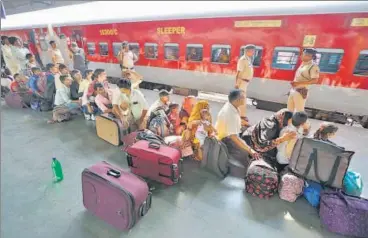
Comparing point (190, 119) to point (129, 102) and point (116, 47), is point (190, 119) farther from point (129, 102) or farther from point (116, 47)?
point (116, 47)

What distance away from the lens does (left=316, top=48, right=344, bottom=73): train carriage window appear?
4.12 meters

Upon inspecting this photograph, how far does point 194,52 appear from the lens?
579 cm

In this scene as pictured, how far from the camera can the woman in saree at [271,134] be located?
2666mm

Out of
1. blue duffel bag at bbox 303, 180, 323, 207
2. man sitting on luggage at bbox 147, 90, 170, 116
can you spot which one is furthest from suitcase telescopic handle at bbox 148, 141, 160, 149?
blue duffel bag at bbox 303, 180, 323, 207

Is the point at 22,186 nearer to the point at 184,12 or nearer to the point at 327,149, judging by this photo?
the point at 327,149

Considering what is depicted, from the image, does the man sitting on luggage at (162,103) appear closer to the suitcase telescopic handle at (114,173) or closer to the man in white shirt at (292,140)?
the suitcase telescopic handle at (114,173)

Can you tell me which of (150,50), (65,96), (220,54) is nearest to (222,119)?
(220,54)

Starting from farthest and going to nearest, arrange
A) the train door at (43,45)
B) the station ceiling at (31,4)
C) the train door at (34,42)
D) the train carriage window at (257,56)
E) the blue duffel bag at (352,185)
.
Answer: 1. the station ceiling at (31,4)
2. the train door at (34,42)
3. the train door at (43,45)
4. the train carriage window at (257,56)
5. the blue duffel bag at (352,185)

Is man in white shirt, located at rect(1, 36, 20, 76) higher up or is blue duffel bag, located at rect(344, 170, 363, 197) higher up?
man in white shirt, located at rect(1, 36, 20, 76)

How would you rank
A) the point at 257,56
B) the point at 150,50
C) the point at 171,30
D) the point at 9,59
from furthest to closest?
the point at 150,50 < the point at 9,59 < the point at 171,30 < the point at 257,56

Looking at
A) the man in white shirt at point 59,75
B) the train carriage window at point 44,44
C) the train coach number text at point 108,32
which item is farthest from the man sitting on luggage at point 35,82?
the train carriage window at point 44,44

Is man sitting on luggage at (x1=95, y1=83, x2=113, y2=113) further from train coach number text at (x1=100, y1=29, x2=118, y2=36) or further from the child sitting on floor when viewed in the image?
train coach number text at (x1=100, y1=29, x2=118, y2=36)

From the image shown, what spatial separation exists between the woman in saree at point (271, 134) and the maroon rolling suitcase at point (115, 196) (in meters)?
1.56

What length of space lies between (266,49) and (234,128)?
2.84 meters
